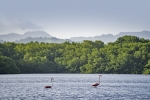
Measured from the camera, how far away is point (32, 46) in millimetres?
150750

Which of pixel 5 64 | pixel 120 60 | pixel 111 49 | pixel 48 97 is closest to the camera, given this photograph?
pixel 48 97

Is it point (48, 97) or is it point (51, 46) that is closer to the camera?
point (48, 97)

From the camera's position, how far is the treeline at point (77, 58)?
391 ft

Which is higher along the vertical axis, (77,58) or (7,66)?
(77,58)

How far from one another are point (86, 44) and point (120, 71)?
93.3ft

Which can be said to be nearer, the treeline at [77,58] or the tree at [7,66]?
the tree at [7,66]

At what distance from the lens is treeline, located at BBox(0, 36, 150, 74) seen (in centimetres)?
11931

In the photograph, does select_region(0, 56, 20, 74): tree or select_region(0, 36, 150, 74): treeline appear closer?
select_region(0, 56, 20, 74): tree

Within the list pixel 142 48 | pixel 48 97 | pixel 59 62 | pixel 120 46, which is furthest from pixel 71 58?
pixel 48 97

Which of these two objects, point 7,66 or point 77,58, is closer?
point 7,66

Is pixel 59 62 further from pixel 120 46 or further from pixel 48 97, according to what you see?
pixel 48 97

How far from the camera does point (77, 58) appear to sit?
444ft

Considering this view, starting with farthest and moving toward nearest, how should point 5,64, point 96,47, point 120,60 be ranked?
point 96,47
point 120,60
point 5,64

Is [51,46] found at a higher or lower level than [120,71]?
higher
